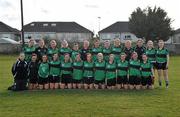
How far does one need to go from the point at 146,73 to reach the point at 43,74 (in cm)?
359

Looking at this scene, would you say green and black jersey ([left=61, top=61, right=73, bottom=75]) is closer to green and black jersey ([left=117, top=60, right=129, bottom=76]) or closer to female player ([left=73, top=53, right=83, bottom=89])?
female player ([left=73, top=53, right=83, bottom=89])

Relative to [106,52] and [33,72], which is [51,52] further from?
[106,52]

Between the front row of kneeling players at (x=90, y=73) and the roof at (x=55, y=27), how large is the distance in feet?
248

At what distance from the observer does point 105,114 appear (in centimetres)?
948

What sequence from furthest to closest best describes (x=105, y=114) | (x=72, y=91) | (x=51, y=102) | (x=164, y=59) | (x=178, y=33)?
(x=178, y=33), (x=164, y=59), (x=72, y=91), (x=51, y=102), (x=105, y=114)

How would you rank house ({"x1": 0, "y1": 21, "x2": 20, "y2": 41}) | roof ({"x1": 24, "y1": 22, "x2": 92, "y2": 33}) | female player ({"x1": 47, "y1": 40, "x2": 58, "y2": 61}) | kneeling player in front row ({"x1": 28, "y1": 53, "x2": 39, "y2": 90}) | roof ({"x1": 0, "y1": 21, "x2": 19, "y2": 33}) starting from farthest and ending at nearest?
roof ({"x1": 24, "y1": 22, "x2": 92, "y2": 33})
roof ({"x1": 0, "y1": 21, "x2": 19, "y2": 33})
house ({"x1": 0, "y1": 21, "x2": 20, "y2": 41})
female player ({"x1": 47, "y1": 40, "x2": 58, "y2": 61})
kneeling player in front row ({"x1": 28, "y1": 53, "x2": 39, "y2": 90})

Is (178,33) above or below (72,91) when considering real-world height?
above

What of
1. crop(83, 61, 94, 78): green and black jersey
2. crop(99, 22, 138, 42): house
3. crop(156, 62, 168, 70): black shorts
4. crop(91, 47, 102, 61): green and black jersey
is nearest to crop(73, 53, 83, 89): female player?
crop(83, 61, 94, 78): green and black jersey

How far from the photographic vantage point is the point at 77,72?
1419cm

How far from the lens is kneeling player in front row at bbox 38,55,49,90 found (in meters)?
14.0

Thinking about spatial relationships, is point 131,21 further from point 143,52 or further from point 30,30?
point 143,52

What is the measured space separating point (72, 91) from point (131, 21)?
159ft

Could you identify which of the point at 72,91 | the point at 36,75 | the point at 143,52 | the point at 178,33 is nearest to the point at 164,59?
the point at 143,52

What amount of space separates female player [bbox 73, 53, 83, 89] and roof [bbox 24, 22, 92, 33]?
7568 cm
